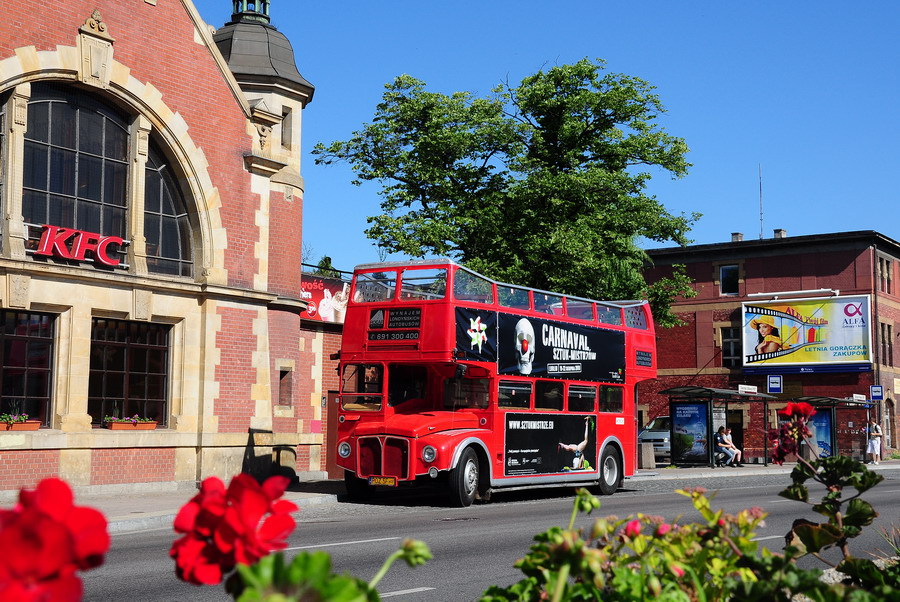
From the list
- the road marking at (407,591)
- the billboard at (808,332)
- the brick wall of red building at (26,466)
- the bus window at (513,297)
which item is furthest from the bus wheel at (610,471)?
the billboard at (808,332)

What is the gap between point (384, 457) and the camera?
62.1 feet

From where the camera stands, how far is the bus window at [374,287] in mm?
19844

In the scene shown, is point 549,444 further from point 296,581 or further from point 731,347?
point 731,347

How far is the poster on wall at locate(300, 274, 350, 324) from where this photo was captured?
28125mm

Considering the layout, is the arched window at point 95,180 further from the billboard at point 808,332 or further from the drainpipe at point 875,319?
the drainpipe at point 875,319

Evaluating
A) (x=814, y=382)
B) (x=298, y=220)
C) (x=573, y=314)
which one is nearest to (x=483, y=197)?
(x=298, y=220)

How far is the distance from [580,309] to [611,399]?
94.6 inches

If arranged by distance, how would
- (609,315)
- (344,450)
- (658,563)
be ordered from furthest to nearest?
(609,315), (344,450), (658,563)

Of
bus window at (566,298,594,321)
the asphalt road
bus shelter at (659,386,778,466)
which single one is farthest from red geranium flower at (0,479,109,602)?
bus shelter at (659,386,778,466)

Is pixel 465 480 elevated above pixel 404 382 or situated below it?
below

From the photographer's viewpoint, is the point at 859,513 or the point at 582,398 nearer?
the point at 859,513

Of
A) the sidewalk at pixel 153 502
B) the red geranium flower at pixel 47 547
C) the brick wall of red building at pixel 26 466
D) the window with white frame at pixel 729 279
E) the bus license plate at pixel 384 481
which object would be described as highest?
the window with white frame at pixel 729 279

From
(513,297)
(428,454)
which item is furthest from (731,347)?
(428,454)

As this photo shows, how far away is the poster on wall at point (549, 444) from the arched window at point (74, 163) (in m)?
8.79
